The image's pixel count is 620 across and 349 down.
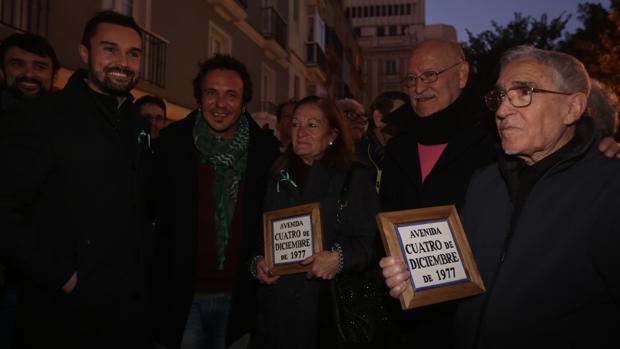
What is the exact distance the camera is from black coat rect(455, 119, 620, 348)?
1.83 meters

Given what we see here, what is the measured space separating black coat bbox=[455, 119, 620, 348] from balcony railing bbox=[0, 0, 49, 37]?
7.20 m

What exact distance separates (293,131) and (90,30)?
4.68 ft

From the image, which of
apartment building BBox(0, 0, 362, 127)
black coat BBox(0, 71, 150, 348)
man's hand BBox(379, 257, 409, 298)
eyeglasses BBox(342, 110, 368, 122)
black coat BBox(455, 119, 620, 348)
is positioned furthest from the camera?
apartment building BBox(0, 0, 362, 127)

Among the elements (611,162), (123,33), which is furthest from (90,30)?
(611,162)

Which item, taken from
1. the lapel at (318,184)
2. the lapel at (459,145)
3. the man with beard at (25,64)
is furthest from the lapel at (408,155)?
the man with beard at (25,64)

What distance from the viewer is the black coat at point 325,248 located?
2938 mm

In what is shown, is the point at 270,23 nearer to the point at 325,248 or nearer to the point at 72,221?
the point at 325,248

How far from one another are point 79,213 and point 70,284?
36 centimetres

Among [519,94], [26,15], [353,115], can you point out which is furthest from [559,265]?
[26,15]

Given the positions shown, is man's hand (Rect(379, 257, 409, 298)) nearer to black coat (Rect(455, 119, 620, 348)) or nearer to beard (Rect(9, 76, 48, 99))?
black coat (Rect(455, 119, 620, 348))

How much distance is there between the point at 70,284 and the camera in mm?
2361

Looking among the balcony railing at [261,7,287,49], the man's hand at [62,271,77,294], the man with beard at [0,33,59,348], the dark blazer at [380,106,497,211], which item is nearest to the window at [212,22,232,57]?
the balcony railing at [261,7,287,49]

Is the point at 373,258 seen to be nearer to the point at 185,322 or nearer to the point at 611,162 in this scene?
the point at 185,322

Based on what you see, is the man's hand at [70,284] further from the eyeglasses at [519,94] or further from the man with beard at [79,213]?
the eyeglasses at [519,94]
